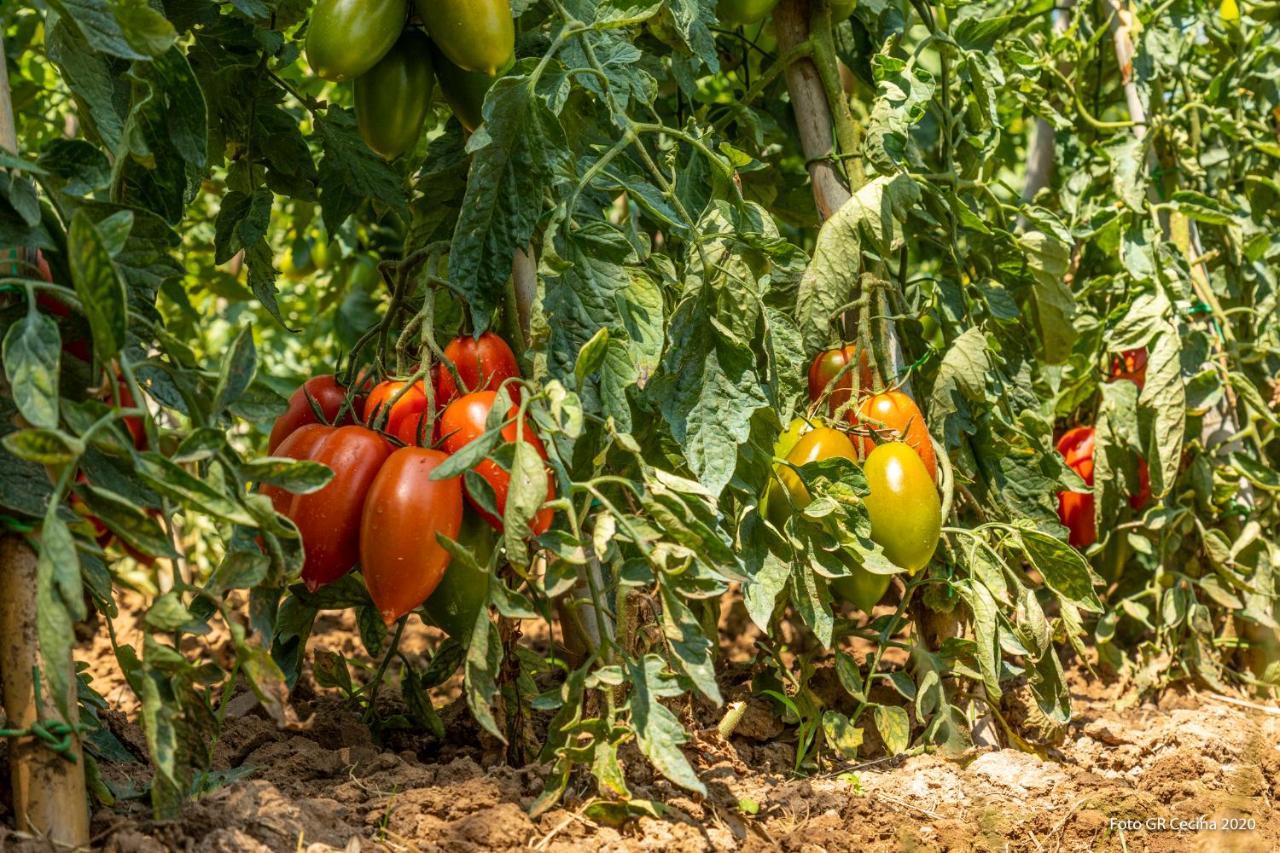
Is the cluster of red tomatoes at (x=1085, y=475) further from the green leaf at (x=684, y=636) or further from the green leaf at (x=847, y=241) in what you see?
the green leaf at (x=684, y=636)

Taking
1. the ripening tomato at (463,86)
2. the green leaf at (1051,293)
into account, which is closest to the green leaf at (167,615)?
the ripening tomato at (463,86)

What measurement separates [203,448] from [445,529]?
26 cm

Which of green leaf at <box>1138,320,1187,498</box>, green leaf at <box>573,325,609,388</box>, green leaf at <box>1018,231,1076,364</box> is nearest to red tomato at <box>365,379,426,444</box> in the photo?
green leaf at <box>573,325,609,388</box>

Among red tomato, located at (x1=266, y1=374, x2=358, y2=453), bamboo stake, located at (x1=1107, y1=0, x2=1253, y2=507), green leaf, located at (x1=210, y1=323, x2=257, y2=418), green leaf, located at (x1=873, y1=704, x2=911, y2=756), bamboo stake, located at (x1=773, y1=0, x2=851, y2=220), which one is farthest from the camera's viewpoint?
bamboo stake, located at (x1=1107, y1=0, x2=1253, y2=507)

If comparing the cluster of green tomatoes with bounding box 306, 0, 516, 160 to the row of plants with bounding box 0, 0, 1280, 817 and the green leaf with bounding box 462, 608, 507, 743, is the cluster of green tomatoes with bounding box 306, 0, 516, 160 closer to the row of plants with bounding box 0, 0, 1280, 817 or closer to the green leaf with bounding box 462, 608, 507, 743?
the row of plants with bounding box 0, 0, 1280, 817

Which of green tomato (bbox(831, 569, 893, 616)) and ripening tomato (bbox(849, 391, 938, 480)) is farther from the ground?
ripening tomato (bbox(849, 391, 938, 480))

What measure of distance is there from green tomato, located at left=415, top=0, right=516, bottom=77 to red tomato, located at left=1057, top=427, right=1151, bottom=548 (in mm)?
1165

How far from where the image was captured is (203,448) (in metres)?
0.90

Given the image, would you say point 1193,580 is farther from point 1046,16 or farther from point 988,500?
point 1046,16

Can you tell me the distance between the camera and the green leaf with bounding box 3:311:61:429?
84cm

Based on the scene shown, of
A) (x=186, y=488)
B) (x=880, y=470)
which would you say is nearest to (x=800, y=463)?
(x=880, y=470)

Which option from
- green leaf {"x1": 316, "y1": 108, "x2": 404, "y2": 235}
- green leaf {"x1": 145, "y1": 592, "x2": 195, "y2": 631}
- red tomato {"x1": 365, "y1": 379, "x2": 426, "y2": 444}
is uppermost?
green leaf {"x1": 316, "y1": 108, "x2": 404, "y2": 235}

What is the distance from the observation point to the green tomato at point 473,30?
3.61 feet

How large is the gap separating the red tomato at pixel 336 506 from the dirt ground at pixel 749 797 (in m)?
0.20
